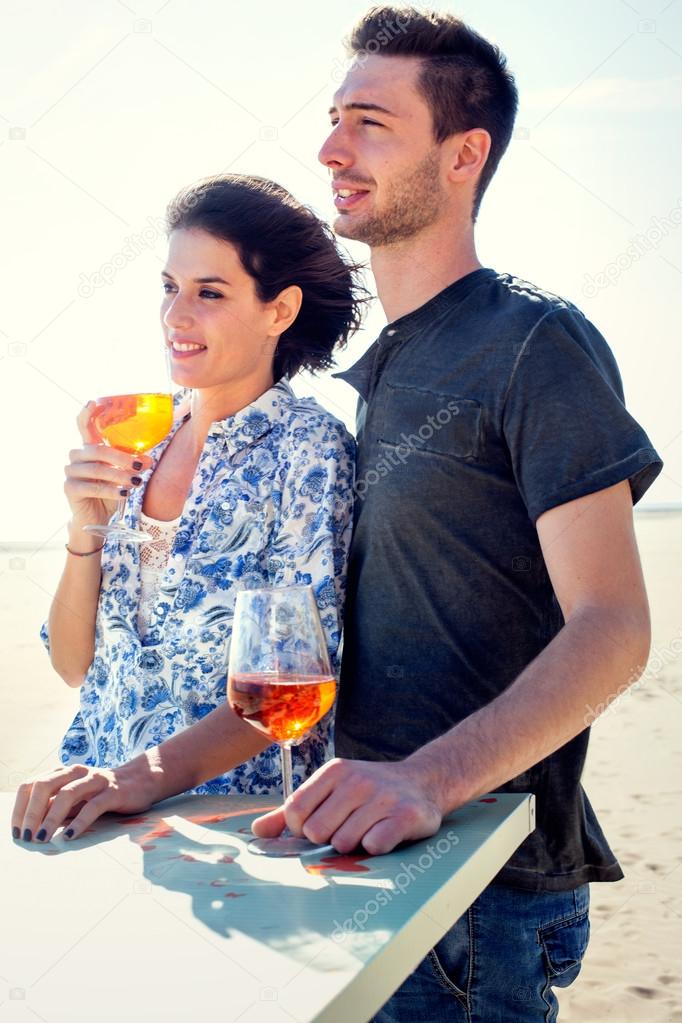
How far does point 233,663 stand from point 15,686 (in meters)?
11.9

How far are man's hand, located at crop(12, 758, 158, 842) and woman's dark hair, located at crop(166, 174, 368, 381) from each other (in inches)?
56.6

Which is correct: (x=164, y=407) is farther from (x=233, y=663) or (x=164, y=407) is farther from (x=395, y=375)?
(x=233, y=663)

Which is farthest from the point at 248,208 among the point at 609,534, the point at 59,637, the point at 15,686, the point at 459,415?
the point at 15,686

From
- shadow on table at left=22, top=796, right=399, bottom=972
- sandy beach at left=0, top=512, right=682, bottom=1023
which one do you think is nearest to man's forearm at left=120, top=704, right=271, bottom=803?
shadow on table at left=22, top=796, right=399, bottom=972

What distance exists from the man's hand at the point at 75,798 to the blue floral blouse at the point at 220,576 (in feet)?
1.89

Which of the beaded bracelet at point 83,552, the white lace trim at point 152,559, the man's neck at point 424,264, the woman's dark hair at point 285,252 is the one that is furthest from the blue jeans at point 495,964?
the woman's dark hair at point 285,252

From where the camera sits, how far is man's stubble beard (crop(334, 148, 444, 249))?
9.27 feet

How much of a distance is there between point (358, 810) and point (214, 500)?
1.30m

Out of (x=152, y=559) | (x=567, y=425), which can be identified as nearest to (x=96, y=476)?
(x=152, y=559)

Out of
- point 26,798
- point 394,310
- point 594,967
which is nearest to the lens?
point 26,798

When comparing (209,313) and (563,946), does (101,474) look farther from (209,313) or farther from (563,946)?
(563,946)

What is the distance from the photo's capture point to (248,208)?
9.98 feet

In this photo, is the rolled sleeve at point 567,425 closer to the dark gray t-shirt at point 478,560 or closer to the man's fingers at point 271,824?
the dark gray t-shirt at point 478,560

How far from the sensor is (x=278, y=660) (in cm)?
171
